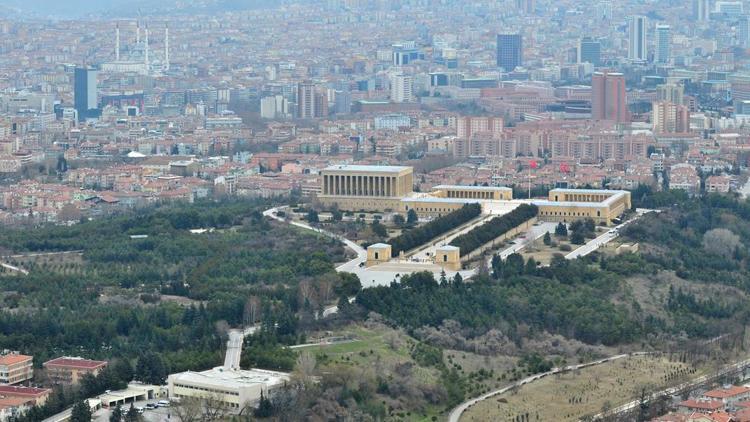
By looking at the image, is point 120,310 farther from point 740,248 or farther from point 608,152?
point 608,152

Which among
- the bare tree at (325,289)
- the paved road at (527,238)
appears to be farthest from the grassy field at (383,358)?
the paved road at (527,238)

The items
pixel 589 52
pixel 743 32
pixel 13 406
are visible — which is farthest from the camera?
pixel 743 32

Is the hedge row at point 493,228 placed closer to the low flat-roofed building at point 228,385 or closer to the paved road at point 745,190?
the paved road at point 745,190

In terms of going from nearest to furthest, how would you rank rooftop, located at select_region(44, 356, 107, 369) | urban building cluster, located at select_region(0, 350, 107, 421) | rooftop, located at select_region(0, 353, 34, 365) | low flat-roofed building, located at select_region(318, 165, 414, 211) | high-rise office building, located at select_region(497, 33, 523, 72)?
urban building cluster, located at select_region(0, 350, 107, 421) < rooftop, located at select_region(44, 356, 107, 369) < rooftop, located at select_region(0, 353, 34, 365) < low flat-roofed building, located at select_region(318, 165, 414, 211) < high-rise office building, located at select_region(497, 33, 523, 72)

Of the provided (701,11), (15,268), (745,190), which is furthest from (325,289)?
(701,11)

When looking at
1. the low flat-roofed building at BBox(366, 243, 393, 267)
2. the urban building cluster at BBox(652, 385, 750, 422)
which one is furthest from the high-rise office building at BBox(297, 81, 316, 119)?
the urban building cluster at BBox(652, 385, 750, 422)

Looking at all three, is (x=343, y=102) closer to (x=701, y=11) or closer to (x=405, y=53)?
(x=405, y=53)

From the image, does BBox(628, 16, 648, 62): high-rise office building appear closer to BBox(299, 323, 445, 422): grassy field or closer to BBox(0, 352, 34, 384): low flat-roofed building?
BBox(299, 323, 445, 422): grassy field

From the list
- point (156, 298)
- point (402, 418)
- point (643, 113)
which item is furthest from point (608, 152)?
point (402, 418)
